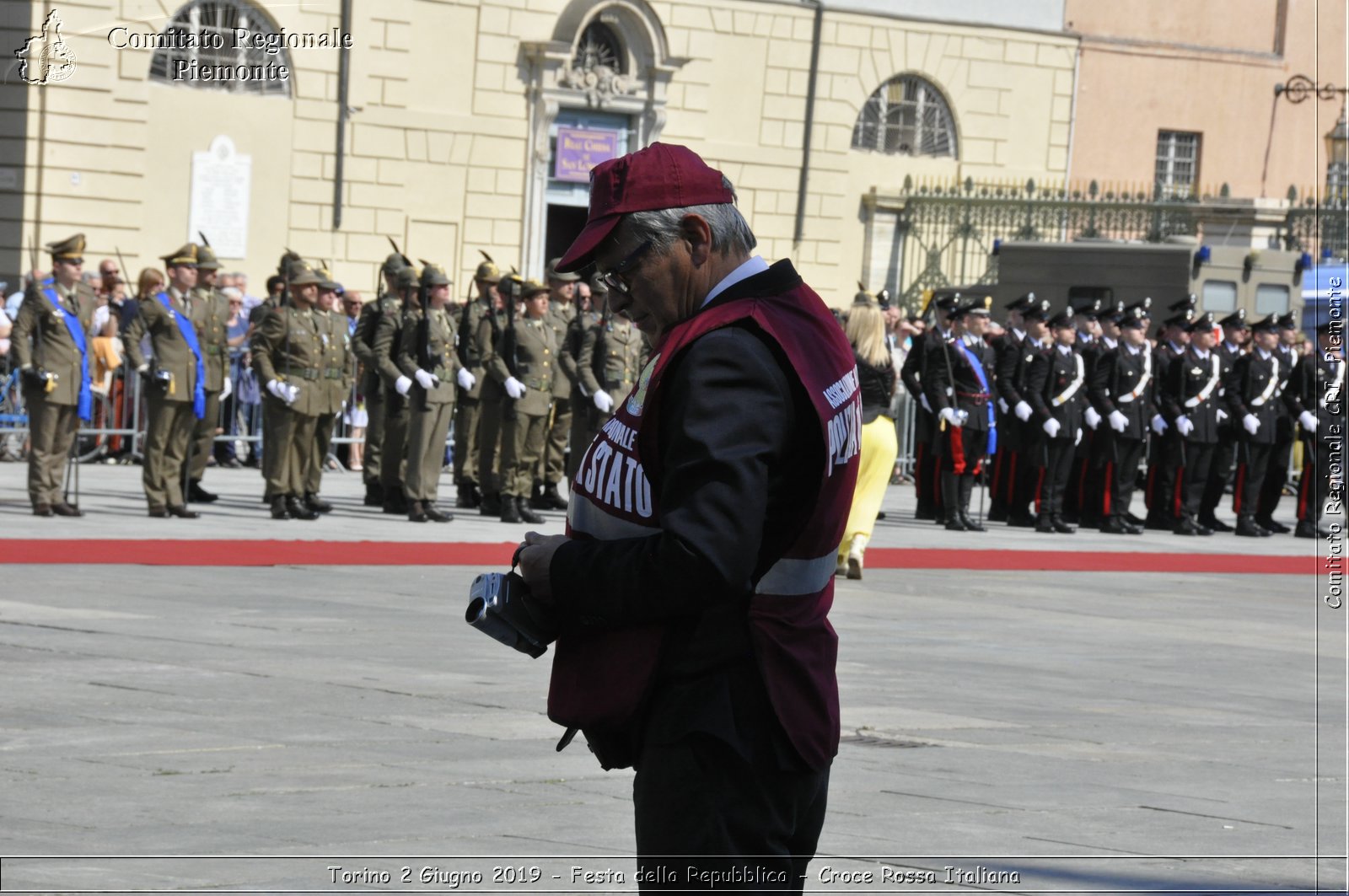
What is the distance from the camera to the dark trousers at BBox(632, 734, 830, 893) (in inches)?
131

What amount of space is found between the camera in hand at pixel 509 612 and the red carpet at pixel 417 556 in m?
9.37

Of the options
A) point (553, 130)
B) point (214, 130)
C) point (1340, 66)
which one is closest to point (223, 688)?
point (214, 130)

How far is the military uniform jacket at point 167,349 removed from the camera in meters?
15.6

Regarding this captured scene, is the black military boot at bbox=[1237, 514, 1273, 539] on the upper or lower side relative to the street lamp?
lower

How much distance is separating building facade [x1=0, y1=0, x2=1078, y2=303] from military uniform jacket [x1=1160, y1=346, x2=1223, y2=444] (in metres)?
11.5

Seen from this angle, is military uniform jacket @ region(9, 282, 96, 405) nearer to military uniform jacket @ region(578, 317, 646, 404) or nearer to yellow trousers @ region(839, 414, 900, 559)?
military uniform jacket @ region(578, 317, 646, 404)

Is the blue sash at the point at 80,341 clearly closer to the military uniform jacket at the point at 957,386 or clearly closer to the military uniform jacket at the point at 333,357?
the military uniform jacket at the point at 333,357

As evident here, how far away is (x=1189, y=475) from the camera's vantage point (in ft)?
69.6

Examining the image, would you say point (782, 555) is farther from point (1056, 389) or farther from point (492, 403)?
point (1056, 389)

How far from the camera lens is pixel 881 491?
14367 mm

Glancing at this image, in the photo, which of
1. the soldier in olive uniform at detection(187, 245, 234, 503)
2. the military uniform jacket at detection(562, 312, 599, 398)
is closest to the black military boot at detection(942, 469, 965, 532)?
the military uniform jacket at detection(562, 312, 599, 398)

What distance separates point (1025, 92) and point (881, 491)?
2385 centimetres

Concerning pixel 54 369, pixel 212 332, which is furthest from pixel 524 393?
pixel 54 369

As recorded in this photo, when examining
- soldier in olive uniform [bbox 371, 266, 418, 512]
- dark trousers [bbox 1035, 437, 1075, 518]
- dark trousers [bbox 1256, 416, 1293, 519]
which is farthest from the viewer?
dark trousers [bbox 1256, 416, 1293, 519]
